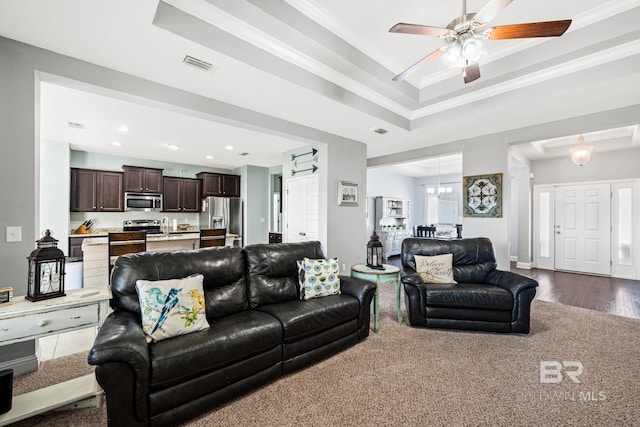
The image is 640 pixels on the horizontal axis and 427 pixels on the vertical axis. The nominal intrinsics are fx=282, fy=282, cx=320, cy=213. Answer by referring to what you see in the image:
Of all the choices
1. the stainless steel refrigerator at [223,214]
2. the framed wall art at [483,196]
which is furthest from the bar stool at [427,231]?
the stainless steel refrigerator at [223,214]

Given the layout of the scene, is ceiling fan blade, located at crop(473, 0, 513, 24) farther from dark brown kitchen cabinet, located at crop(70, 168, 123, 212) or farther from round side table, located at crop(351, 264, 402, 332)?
→ dark brown kitchen cabinet, located at crop(70, 168, 123, 212)

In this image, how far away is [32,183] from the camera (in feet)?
7.61

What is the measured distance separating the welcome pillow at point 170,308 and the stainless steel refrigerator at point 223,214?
540 centimetres

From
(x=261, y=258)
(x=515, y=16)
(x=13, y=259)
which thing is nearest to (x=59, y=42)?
(x=13, y=259)

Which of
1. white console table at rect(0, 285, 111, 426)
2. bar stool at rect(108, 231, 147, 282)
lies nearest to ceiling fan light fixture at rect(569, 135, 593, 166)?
white console table at rect(0, 285, 111, 426)

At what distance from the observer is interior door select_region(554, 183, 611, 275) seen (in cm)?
589

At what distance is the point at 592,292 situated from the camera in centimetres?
469

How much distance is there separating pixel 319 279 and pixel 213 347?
1238 mm

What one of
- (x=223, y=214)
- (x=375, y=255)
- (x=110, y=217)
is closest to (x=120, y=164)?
(x=110, y=217)

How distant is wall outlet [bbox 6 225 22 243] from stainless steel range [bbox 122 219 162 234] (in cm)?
A: 493

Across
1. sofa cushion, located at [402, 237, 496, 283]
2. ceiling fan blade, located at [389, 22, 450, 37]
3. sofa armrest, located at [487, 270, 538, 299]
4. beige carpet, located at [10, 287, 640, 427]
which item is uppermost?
ceiling fan blade, located at [389, 22, 450, 37]

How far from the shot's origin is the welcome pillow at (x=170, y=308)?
188 centimetres

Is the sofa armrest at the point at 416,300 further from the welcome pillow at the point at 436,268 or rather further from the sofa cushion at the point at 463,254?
the sofa cushion at the point at 463,254

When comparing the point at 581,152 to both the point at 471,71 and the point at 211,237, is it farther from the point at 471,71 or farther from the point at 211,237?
the point at 211,237
